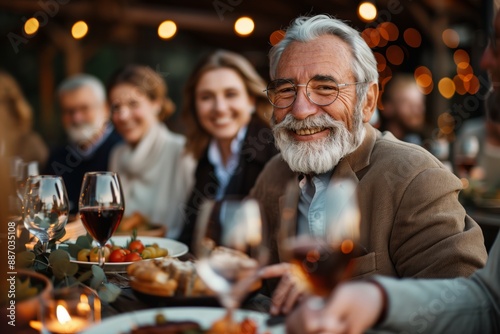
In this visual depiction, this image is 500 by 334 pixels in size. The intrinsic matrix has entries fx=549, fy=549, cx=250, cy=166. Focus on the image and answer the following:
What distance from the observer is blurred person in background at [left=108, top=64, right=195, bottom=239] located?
153 inches

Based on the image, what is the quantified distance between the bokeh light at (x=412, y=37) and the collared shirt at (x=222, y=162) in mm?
7041

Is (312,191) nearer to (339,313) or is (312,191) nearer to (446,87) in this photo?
(339,313)

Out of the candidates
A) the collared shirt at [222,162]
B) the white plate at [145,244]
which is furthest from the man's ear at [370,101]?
the collared shirt at [222,162]

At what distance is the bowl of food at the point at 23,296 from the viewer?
3.06 ft

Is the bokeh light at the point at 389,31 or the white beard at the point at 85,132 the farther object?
the bokeh light at the point at 389,31

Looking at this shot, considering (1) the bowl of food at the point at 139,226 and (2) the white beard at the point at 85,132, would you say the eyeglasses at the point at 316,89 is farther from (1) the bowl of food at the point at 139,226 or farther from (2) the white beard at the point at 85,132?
(2) the white beard at the point at 85,132

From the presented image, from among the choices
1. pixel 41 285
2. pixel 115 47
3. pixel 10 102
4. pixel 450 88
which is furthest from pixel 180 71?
pixel 41 285

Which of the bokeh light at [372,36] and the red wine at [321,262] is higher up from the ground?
the bokeh light at [372,36]

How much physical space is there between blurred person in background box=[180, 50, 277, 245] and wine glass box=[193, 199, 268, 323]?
7.63 feet

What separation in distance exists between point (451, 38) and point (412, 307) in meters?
8.65

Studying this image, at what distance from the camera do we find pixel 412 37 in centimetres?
966

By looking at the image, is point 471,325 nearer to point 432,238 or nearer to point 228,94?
point 432,238

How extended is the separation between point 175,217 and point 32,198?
2379 millimetres

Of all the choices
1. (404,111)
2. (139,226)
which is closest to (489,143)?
(404,111)
